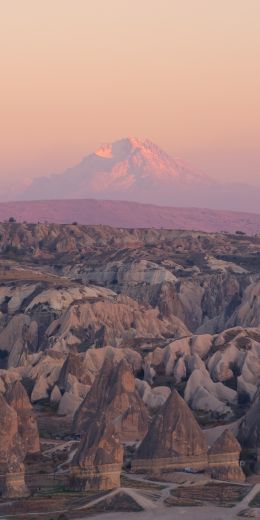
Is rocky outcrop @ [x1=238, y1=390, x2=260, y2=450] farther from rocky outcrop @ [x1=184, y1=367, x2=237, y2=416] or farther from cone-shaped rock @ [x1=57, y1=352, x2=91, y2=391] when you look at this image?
cone-shaped rock @ [x1=57, y1=352, x2=91, y2=391]

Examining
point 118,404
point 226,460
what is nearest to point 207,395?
point 118,404

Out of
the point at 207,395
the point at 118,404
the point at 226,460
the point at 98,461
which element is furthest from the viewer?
the point at 207,395

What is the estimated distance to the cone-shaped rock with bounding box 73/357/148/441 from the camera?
133 meters

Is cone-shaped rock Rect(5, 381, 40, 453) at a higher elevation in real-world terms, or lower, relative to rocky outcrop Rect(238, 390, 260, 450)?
lower

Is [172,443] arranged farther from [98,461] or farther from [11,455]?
[11,455]

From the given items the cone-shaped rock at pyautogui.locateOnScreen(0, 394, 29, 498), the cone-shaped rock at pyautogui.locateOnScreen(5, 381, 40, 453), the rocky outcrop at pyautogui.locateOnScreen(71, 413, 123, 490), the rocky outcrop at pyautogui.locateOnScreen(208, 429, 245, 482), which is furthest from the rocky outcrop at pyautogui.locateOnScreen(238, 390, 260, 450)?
the cone-shaped rock at pyautogui.locateOnScreen(0, 394, 29, 498)

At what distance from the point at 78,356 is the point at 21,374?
7.05 meters

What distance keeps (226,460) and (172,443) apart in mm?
5150

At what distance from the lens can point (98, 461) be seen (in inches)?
4427

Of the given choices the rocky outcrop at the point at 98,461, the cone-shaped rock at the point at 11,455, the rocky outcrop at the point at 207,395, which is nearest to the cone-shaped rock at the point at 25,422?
the cone-shaped rock at the point at 11,455

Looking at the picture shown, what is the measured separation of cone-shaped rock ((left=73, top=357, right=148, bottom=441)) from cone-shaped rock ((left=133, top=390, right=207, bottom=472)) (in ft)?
32.4

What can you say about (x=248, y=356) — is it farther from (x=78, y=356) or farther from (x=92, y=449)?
(x=92, y=449)

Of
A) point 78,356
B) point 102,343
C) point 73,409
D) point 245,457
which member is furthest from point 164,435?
point 102,343

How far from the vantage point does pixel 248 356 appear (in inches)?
6196
